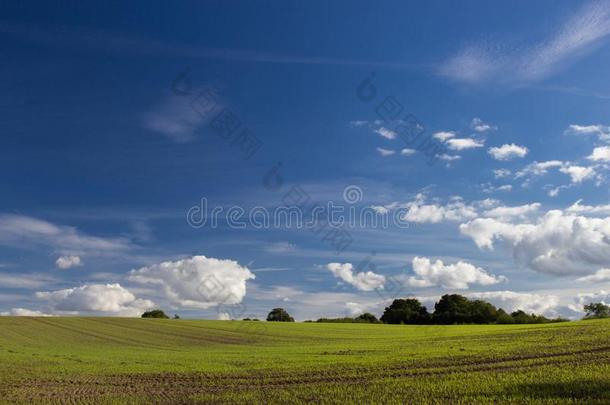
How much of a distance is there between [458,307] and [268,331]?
2343 inches

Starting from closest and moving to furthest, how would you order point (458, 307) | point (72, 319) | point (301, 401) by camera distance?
point (301, 401) → point (72, 319) → point (458, 307)

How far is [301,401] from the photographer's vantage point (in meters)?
20.6

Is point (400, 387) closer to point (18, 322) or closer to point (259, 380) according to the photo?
point (259, 380)

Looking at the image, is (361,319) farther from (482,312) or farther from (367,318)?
(482,312)

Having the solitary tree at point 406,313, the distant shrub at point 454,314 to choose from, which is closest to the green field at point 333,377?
the distant shrub at point 454,314

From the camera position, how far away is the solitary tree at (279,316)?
126 meters

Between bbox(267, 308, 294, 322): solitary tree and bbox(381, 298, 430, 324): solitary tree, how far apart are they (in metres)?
23.1

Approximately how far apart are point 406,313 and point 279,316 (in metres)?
28.7

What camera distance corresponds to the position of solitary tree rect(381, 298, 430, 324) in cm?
12594

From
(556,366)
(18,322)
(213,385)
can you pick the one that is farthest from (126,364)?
(18,322)

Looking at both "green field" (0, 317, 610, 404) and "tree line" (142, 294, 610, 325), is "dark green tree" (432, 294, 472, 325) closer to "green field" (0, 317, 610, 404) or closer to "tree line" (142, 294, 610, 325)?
"tree line" (142, 294, 610, 325)

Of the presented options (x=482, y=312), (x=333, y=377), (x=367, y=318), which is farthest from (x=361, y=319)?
(x=333, y=377)

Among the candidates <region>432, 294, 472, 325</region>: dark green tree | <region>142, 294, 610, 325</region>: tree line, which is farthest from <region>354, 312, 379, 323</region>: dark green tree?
<region>432, 294, 472, 325</region>: dark green tree

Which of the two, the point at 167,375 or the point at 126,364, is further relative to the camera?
the point at 126,364
